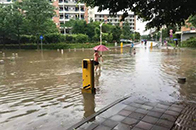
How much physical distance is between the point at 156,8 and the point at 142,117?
2918mm

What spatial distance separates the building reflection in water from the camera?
486cm

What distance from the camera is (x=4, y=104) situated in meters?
5.61

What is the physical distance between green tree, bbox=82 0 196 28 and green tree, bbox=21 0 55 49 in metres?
32.6

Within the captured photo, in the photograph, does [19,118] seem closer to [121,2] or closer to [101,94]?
[101,94]

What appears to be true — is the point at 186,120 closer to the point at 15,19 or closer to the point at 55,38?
the point at 15,19

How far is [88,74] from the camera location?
6215 mm

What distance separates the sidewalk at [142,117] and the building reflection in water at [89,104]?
0.35 meters


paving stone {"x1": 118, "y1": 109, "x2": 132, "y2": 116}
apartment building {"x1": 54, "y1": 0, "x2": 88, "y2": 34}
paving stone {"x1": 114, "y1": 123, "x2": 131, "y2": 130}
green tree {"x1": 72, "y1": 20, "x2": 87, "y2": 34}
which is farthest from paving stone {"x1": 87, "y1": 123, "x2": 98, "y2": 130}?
apartment building {"x1": 54, "y1": 0, "x2": 88, "y2": 34}

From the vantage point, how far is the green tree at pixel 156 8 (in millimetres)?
4312

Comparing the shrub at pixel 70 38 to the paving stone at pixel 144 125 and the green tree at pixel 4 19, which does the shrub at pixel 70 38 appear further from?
the paving stone at pixel 144 125

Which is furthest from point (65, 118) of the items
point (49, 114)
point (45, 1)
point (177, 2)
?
point (45, 1)

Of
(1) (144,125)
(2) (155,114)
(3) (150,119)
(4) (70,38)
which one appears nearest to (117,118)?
(1) (144,125)

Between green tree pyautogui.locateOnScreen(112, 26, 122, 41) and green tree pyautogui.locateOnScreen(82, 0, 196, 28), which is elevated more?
green tree pyautogui.locateOnScreen(112, 26, 122, 41)

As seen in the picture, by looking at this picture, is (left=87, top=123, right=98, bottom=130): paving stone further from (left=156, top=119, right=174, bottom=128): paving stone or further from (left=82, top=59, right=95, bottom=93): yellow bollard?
(left=82, top=59, right=95, bottom=93): yellow bollard
